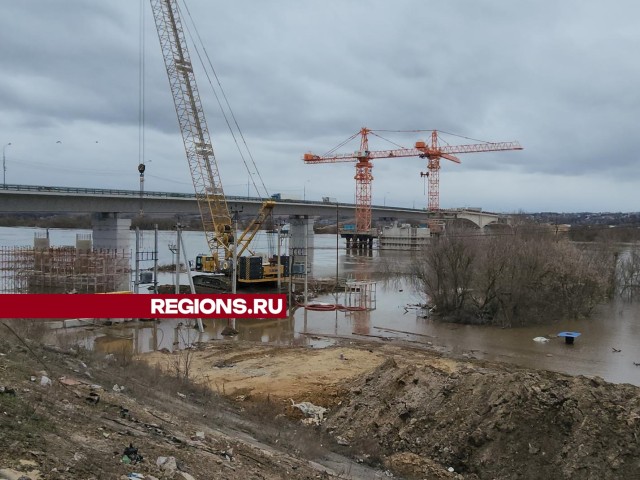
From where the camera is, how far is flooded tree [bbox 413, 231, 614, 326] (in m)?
29.6

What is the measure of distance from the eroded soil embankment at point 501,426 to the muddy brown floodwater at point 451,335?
9.48 m

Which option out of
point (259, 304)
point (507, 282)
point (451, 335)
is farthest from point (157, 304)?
point (507, 282)

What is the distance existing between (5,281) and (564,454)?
4360 cm

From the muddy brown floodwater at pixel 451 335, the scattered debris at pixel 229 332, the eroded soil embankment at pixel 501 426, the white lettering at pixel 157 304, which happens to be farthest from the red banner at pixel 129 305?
the eroded soil embankment at pixel 501 426

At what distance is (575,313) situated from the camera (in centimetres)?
3108

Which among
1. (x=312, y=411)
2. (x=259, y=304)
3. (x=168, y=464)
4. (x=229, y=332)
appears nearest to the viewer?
(x=168, y=464)

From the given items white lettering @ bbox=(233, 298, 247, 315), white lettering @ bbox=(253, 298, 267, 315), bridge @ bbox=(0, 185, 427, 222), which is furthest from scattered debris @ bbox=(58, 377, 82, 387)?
bridge @ bbox=(0, 185, 427, 222)

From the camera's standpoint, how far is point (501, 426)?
399 inches

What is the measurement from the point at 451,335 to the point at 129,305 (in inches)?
601

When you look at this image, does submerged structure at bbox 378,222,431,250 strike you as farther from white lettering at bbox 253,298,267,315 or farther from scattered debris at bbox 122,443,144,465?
scattered debris at bbox 122,443,144,465

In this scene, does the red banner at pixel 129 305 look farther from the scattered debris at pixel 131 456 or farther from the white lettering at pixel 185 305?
the scattered debris at pixel 131 456

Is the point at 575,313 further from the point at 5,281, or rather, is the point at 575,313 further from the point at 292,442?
the point at 5,281

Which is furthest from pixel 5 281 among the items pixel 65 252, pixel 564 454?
pixel 564 454

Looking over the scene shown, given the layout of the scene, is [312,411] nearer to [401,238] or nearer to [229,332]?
[229,332]
